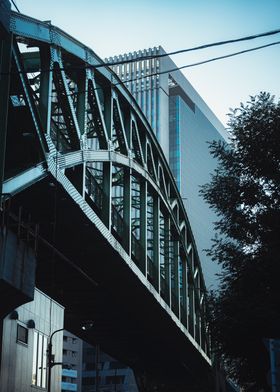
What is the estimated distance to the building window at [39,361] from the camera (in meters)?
35.4

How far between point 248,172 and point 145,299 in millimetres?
21106

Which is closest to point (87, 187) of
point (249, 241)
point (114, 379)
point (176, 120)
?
point (249, 241)

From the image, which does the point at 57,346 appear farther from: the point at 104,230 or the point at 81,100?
the point at 81,100

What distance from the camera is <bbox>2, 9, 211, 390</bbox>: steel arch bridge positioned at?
83.8 ft

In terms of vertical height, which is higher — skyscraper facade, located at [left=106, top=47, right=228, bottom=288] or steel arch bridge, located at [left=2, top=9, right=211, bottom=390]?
skyscraper facade, located at [left=106, top=47, right=228, bottom=288]

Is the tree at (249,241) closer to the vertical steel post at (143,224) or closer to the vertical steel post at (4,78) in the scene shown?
the vertical steel post at (4,78)

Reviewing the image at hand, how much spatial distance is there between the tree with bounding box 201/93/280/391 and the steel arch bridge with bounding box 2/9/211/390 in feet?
7.18

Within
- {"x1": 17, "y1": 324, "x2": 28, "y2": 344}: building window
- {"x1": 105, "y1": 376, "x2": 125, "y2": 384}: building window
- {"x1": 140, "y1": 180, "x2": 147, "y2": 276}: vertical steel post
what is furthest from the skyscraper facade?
{"x1": 17, "y1": 324, "x2": 28, "y2": 344}: building window

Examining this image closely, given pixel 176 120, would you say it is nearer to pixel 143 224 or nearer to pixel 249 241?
pixel 143 224

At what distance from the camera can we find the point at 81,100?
103 ft

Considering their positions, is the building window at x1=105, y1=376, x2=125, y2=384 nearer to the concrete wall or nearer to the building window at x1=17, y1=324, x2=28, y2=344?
the concrete wall

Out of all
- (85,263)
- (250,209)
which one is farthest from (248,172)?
(85,263)

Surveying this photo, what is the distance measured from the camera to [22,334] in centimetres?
3344

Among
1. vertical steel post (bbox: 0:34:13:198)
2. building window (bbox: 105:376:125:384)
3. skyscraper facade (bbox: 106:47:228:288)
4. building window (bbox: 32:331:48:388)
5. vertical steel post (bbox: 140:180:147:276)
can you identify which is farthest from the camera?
skyscraper facade (bbox: 106:47:228:288)
